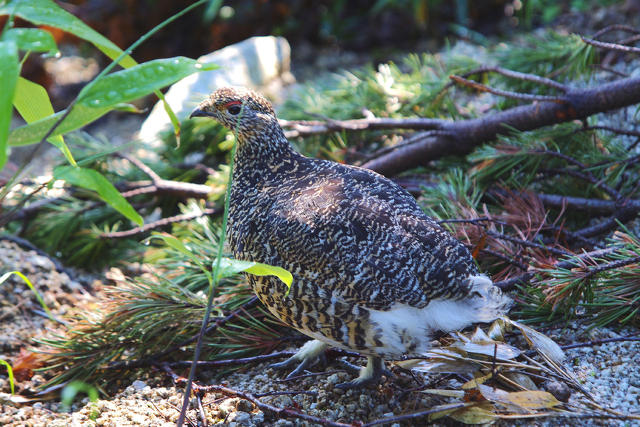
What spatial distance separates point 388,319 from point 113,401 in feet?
3.67

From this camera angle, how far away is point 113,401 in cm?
229

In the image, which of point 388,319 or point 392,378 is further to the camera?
point 392,378

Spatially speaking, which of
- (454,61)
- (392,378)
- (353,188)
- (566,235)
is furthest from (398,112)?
(392,378)

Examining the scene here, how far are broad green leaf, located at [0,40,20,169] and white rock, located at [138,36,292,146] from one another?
2.62 meters

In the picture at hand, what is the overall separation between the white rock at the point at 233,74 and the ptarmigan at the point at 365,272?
2071 mm

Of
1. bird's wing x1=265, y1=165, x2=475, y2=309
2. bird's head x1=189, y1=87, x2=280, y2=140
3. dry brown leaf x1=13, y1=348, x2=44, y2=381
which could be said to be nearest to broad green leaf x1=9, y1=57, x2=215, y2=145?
bird's wing x1=265, y1=165, x2=475, y2=309

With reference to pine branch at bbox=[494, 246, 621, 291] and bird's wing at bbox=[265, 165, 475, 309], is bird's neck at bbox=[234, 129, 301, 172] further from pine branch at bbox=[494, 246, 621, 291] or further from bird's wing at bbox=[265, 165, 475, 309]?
pine branch at bbox=[494, 246, 621, 291]

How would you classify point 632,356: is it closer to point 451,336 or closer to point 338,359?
point 451,336

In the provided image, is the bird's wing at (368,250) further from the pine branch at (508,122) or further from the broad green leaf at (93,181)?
the pine branch at (508,122)

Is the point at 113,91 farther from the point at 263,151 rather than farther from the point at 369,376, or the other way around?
the point at 369,376

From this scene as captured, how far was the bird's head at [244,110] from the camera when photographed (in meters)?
2.48

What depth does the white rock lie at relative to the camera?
173 inches

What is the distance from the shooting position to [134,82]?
1.44 metres

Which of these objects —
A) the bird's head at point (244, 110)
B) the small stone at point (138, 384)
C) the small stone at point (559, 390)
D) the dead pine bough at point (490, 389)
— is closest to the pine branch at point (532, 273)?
the dead pine bough at point (490, 389)
